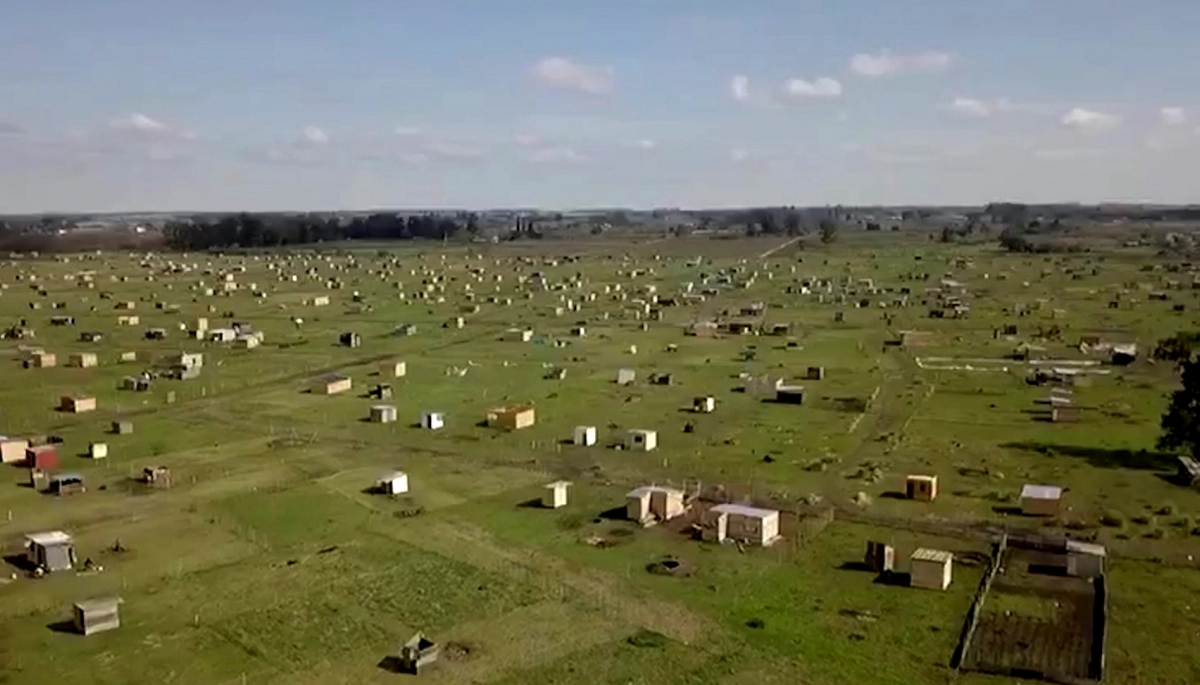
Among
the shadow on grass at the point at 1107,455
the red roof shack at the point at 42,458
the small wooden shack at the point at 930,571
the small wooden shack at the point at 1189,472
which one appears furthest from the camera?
the shadow on grass at the point at 1107,455

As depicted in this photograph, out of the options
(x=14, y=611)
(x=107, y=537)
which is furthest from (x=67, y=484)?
(x=14, y=611)

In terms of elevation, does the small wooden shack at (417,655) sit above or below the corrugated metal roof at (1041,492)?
below

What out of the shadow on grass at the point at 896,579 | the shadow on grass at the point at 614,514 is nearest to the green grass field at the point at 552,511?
the shadow on grass at the point at 896,579

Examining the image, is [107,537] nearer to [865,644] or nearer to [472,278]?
[865,644]

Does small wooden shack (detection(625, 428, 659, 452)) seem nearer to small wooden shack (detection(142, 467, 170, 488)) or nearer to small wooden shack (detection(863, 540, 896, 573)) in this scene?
small wooden shack (detection(863, 540, 896, 573))

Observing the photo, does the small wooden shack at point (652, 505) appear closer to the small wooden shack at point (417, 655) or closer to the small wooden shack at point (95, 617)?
the small wooden shack at point (417, 655)

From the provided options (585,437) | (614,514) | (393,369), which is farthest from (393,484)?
(393,369)

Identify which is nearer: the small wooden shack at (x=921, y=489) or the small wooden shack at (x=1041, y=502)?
the small wooden shack at (x=1041, y=502)

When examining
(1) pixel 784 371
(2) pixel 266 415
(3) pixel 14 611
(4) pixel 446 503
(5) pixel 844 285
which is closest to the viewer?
(3) pixel 14 611
